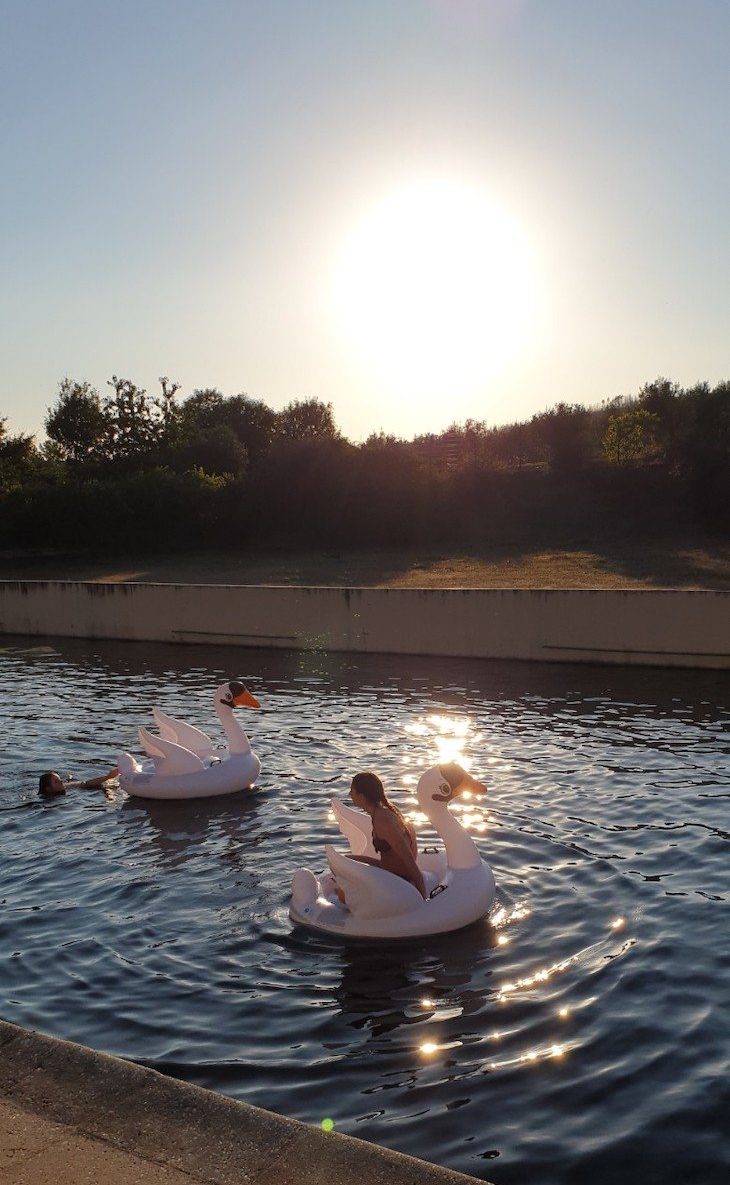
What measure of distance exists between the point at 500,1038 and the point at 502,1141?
1.13m

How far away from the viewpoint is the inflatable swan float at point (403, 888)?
8.16m

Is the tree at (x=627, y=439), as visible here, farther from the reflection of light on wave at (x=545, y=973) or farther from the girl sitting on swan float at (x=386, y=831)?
the reflection of light on wave at (x=545, y=973)

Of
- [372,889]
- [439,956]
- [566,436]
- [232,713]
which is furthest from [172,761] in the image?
[566,436]

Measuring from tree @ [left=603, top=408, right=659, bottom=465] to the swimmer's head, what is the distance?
124 feet

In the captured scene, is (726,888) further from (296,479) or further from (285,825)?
(296,479)

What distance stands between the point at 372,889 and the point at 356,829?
0.94 metres

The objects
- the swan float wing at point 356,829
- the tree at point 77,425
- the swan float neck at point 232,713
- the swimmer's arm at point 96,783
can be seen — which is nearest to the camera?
the swan float wing at point 356,829

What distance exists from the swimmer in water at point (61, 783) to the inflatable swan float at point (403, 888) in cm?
478

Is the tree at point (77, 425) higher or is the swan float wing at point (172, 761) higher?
the tree at point (77, 425)

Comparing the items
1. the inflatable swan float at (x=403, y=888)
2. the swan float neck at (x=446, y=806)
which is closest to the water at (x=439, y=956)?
the inflatable swan float at (x=403, y=888)

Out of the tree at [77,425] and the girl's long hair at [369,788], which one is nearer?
the girl's long hair at [369,788]

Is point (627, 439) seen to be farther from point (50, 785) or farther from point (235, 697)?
point (50, 785)

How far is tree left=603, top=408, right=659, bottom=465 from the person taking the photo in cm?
4775

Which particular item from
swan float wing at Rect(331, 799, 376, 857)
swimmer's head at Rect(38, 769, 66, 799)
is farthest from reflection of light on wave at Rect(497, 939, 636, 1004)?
swimmer's head at Rect(38, 769, 66, 799)
